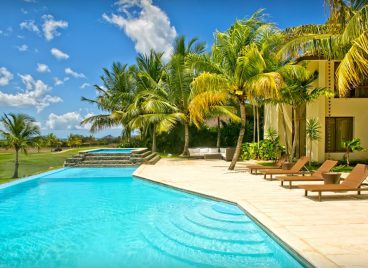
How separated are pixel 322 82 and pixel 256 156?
5.63 meters

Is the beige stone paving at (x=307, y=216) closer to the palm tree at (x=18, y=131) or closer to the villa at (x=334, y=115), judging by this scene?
the villa at (x=334, y=115)

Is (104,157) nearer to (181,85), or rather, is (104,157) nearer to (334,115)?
(181,85)

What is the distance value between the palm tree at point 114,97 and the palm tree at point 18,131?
767 centimetres

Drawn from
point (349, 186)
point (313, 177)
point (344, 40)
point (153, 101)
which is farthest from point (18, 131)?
point (349, 186)

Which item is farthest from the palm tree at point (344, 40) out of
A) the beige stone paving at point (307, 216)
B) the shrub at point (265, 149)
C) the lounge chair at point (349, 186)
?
the shrub at point (265, 149)

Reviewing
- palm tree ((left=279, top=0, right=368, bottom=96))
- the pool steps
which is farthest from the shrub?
the pool steps

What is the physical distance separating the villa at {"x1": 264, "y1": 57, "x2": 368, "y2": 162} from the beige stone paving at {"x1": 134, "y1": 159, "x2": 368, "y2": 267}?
694 cm

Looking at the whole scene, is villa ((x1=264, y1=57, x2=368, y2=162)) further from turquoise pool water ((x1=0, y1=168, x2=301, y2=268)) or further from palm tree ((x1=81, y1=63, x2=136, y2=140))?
palm tree ((x1=81, y1=63, x2=136, y2=140))

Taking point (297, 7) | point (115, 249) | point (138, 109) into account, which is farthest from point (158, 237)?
point (138, 109)

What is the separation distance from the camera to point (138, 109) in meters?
24.2

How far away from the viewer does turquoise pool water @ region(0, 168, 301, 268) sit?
17.6 feet

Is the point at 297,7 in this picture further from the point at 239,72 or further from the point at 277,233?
the point at 277,233

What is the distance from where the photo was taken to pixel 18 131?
61.3 ft

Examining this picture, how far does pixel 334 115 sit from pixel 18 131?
51.5 ft
